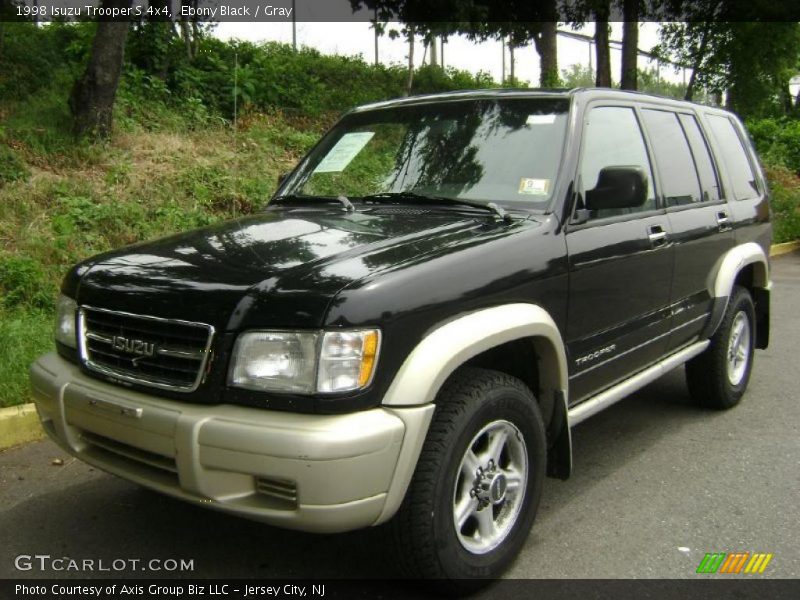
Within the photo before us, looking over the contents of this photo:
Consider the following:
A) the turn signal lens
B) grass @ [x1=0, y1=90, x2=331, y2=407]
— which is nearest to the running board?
the turn signal lens

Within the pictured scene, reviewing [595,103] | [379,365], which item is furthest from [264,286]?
[595,103]

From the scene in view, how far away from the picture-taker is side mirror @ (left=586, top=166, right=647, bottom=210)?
342 cm

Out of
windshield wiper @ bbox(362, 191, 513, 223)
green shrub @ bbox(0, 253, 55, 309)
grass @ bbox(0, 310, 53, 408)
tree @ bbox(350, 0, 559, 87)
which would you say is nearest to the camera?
windshield wiper @ bbox(362, 191, 513, 223)

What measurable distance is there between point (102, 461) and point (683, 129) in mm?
3605

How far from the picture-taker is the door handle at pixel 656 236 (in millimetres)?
3984

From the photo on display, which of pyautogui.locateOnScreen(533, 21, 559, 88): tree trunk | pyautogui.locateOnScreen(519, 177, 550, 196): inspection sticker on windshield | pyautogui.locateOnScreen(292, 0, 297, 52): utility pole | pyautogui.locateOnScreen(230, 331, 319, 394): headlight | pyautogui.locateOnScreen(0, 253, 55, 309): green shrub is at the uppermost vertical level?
pyautogui.locateOnScreen(292, 0, 297, 52): utility pole

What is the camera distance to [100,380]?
9.73 feet

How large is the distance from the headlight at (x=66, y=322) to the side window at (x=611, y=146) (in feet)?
7.32

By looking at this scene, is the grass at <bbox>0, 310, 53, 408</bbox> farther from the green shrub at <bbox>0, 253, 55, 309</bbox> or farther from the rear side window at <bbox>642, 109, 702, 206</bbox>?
the rear side window at <bbox>642, 109, 702, 206</bbox>

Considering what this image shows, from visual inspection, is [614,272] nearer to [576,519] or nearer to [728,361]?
[576,519]

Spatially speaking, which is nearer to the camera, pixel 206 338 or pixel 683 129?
pixel 206 338

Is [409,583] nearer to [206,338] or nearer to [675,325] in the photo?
[206,338]

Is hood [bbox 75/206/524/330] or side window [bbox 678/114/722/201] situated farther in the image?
side window [bbox 678/114/722/201]

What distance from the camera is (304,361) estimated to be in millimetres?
2541
